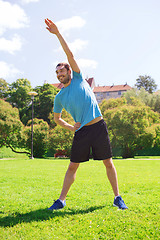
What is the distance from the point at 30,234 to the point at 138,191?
2.52m

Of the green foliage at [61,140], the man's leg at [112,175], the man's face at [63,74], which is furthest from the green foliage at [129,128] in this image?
the man's face at [63,74]

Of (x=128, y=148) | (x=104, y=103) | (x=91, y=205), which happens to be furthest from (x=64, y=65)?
(x=104, y=103)

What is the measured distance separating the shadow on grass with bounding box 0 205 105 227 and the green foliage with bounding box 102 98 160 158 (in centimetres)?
1952

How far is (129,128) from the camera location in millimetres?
22266

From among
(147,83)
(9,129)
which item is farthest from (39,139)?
(147,83)

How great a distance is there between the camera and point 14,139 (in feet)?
67.6

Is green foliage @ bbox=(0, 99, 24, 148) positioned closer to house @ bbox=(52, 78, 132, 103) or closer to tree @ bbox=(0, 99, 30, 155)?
tree @ bbox=(0, 99, 30, 155)

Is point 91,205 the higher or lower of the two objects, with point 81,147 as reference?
lower

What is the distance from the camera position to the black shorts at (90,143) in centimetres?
322

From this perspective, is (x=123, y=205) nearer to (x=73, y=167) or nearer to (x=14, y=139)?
(x=73, y=167)

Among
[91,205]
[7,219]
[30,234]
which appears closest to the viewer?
[30,234]

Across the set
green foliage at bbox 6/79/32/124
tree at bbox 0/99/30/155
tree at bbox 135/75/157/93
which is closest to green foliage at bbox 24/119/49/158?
tree at bbox 0/99/30/155

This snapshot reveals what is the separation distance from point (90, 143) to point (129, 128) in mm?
19549

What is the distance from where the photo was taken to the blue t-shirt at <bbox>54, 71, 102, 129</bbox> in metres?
3.14
